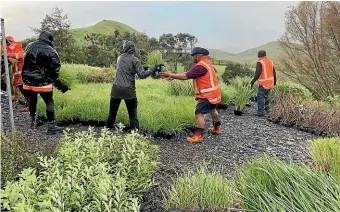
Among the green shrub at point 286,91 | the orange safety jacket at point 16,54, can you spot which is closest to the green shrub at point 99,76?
the orange safety jacket at point 16,54

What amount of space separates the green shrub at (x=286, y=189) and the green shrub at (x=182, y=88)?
832 cm

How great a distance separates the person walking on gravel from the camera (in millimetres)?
8047

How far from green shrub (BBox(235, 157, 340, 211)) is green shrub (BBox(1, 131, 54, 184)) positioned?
2385mm

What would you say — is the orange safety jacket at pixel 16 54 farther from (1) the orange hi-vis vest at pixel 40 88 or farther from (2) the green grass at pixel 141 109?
(1) the orange hi-vis vest at pixel 40 88

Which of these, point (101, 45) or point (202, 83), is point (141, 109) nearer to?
point (202, 83)

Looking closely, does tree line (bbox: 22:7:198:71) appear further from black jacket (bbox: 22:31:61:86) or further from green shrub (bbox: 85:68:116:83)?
black jacket (bbox: 22:31:61:86)

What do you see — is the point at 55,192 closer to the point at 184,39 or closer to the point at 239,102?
the point at 239,102

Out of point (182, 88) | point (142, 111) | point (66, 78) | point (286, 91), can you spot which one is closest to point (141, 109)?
point (142, 111)

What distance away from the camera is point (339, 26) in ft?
73.9

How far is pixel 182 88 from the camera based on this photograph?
12.4 meters

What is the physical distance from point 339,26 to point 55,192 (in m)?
22.2

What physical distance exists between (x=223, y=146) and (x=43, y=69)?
3.72 metres

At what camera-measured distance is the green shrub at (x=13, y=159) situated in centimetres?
466

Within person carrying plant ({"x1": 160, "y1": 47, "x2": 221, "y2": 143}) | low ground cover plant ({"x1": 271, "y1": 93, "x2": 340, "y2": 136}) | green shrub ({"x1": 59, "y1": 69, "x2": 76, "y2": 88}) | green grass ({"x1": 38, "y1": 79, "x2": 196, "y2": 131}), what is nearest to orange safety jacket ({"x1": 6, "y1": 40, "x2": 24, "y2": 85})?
green grass ({"x1": 38, "y1": 79, "x2": 196, "y2": 131})
